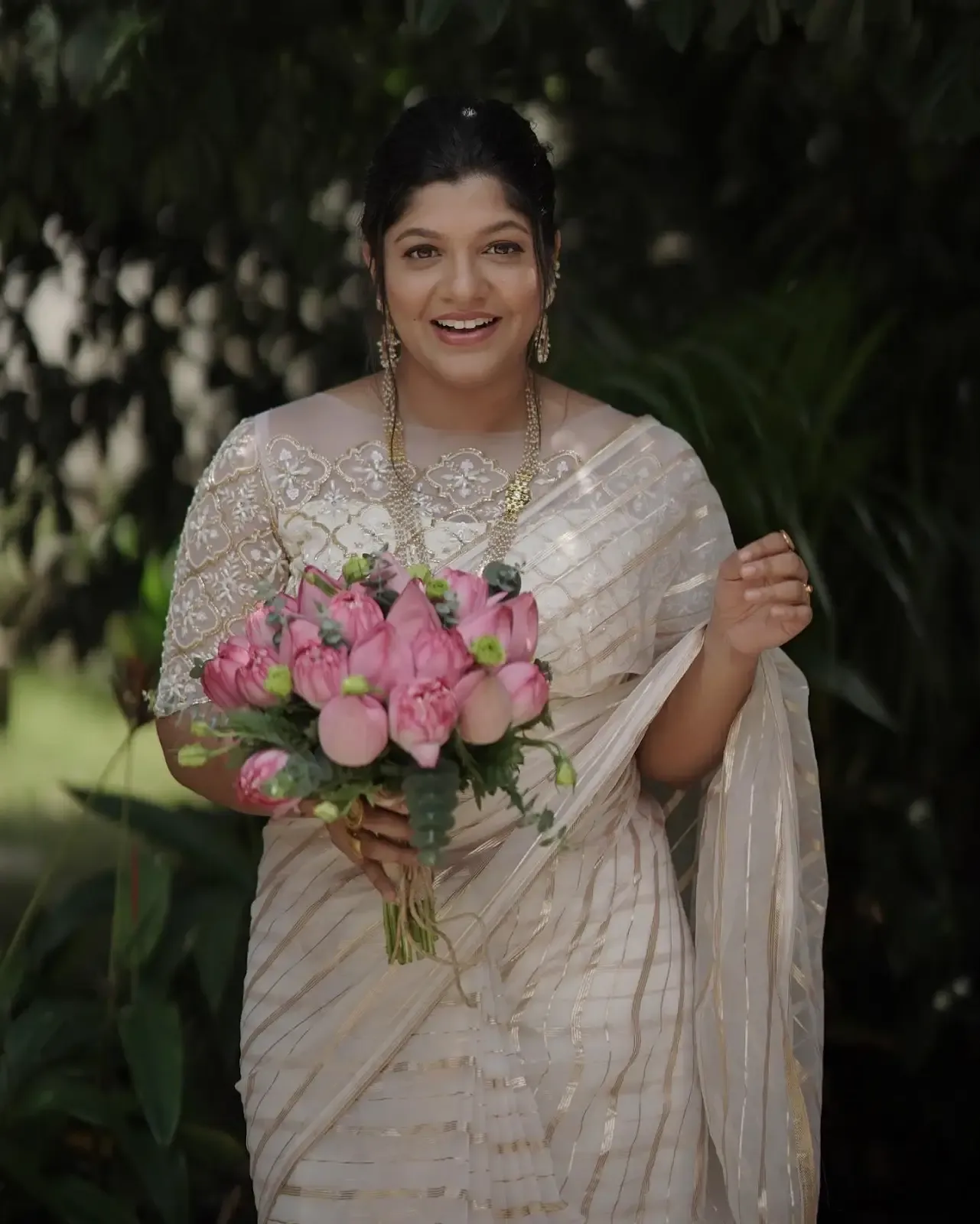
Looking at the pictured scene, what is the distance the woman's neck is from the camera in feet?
7.20

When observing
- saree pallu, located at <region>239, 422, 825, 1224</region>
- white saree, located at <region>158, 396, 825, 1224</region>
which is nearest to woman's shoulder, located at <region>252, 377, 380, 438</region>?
white saree, located at <region>158, 396, 825, 1224</region>

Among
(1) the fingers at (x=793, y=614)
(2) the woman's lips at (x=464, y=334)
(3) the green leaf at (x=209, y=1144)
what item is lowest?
(3) the green leaf at (x=209, y=1144)

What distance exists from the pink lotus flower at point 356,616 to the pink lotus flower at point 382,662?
1 cm

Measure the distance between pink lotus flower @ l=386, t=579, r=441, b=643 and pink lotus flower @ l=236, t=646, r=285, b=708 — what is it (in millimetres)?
116

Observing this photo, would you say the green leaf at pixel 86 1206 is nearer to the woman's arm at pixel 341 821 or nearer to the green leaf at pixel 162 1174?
the green leaf at pixel 162 1174

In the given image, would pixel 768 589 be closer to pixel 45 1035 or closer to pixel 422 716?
pixel 422 716

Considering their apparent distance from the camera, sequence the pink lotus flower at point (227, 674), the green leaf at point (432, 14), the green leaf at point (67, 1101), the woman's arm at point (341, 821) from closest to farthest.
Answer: the pink lotus flower at point (227, 674)
the woman's arm at point (341, 821)
the green leaf at point (432, 14)
the green leaf at point (67, 1101)

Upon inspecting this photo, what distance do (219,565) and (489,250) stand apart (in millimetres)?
452

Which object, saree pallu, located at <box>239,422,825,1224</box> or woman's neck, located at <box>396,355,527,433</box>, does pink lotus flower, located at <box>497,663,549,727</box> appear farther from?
woman's neck, located at <box>396,355,527,433</box>

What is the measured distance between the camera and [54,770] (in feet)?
21.4

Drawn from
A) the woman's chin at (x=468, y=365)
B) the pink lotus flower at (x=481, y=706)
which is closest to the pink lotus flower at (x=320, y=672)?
the pink lotus flower at (x=481, y=706)

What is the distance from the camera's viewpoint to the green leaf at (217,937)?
8.70 feet

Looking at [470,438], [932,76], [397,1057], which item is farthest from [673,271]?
[397,1057]

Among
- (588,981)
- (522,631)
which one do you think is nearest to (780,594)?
(522,631)
